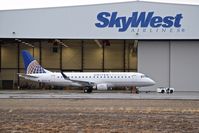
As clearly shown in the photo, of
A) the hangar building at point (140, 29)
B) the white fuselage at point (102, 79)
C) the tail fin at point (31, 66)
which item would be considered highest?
the hangar building at point (140, 29)

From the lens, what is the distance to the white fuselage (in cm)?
5766

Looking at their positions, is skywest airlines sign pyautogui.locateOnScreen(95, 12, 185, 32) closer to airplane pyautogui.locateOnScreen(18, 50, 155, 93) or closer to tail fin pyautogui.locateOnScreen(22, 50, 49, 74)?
airplane pyautogui.locateOnScreen(18, 50, 155, 93)

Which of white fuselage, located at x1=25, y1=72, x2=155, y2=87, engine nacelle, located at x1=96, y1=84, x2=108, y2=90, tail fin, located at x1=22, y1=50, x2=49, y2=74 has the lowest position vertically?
engine nacelle, located at x1=96, y1=84, x2=108, y2=90

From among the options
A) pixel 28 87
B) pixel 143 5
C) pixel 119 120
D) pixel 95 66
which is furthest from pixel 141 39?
pixel 119 120

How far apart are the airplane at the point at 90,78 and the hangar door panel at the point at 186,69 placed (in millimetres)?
4540

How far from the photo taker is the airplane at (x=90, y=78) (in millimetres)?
57844

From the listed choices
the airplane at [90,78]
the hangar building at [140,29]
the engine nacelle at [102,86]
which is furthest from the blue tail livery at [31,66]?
the engine nacelle at [102,86]

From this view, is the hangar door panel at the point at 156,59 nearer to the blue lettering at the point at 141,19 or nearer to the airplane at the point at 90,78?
the blue lettering at the point at 141,19

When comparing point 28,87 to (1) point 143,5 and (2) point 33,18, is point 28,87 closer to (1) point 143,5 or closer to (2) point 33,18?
(2) point 33,18

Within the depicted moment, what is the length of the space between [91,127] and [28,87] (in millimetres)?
53312

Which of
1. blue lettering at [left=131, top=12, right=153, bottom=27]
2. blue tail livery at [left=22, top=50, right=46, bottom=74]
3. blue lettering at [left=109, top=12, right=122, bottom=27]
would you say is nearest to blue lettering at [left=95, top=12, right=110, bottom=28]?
blue lettering at [left=109, top=12, right=122, bottom=27]

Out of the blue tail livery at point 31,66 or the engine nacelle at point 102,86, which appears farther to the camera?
the blue tail livery at point 31,66

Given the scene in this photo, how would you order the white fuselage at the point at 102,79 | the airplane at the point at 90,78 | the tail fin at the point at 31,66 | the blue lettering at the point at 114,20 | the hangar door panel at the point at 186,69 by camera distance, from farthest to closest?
the tail fin at the point at 31,66, the blue lettering at the point at 114,20, the hangar door panel at the point at 186,69, the airplane at the point at 90,78, the white fuselage at the point at 102,79

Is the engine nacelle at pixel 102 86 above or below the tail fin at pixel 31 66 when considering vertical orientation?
below
